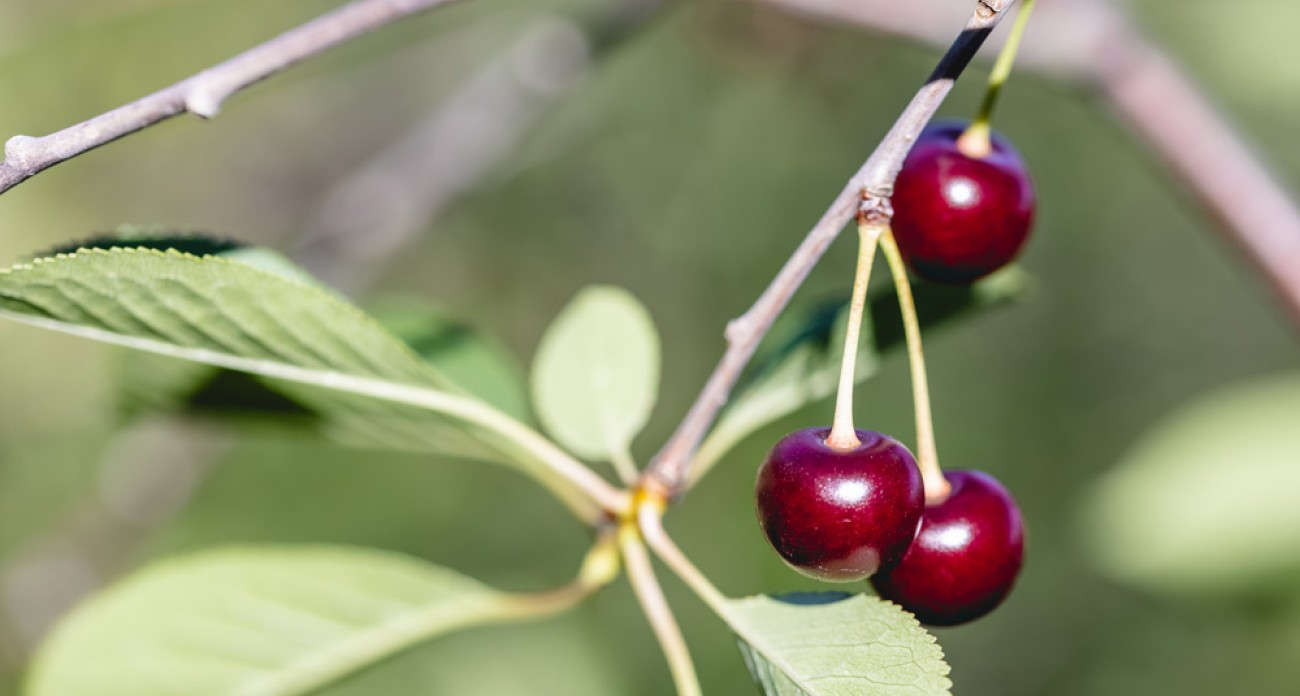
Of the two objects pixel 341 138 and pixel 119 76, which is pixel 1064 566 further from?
pixel 119 76

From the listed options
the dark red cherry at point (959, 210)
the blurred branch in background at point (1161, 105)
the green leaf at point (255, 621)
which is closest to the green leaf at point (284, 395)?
the green leaf at point (255, 621)

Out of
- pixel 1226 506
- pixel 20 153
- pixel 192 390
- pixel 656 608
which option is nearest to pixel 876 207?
pixel 656 608

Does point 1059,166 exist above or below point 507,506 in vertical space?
above

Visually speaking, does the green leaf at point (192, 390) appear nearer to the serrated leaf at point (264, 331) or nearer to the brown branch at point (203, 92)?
the serrated leaf at point (264, 331)

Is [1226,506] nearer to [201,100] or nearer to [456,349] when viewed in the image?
[456,349]

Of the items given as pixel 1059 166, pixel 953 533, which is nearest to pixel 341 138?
pixel 1059 166

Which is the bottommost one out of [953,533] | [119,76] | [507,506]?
[507,506]

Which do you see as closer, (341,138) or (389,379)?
(389,379)
